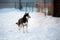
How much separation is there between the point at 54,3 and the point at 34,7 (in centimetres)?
165

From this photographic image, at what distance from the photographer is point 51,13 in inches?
246

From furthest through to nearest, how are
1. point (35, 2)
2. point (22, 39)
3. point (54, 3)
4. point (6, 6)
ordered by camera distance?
point (6, 6) → point (35, 2) → point (54, 3) → point (22, 39)

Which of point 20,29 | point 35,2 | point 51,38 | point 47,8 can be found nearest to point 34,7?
point 35,2

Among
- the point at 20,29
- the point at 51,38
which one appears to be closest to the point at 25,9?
the point at 20,29

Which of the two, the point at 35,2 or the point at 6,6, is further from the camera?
the point at 6,6

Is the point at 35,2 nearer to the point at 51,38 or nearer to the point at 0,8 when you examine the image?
the point at 0,8

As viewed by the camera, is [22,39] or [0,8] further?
[0,8]

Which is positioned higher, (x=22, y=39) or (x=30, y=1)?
(x=30, y=1)

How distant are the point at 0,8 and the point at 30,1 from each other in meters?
1.72

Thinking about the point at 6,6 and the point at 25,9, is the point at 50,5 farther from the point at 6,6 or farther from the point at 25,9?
the point at 6,6

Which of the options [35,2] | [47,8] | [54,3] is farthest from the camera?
[35,2]

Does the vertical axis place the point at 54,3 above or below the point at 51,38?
above

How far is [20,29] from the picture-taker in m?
3.81

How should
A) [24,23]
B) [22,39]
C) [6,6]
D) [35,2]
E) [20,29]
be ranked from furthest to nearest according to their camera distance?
[6,6], [35,2], [20,29], [24,23], [22,39]
